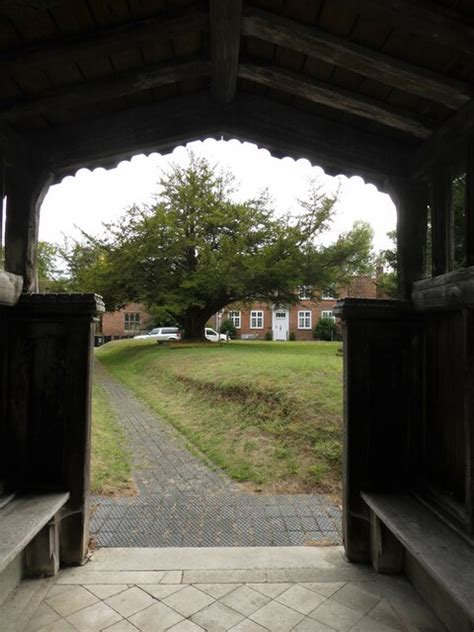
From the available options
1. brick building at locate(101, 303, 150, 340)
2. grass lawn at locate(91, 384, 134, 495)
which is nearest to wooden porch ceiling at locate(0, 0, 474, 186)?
grass lawn at locate(91, 384, 134, 495)

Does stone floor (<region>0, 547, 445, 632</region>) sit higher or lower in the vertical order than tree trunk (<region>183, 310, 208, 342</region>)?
lower

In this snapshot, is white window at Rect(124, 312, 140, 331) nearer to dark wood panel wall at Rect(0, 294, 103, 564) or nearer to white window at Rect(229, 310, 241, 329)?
white window at Rect(229, 310, 241, 329)

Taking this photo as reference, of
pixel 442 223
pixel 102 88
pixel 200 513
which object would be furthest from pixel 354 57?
pixel 200 513

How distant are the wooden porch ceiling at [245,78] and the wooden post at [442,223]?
0.15 metres

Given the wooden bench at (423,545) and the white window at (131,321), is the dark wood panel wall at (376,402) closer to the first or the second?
the wooden bench at (423,545)

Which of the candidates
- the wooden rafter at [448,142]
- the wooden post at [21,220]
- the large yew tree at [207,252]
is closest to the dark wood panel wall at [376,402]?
the wooden rafter at [448,142]

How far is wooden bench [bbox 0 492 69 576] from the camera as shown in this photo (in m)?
2.38

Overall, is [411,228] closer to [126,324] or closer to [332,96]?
[332,96]

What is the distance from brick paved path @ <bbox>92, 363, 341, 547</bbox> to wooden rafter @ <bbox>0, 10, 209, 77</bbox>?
143 inches

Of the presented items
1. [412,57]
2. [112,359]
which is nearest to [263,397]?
[412,57]

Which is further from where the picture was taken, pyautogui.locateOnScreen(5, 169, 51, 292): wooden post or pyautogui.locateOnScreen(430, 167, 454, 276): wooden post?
pyautogui.locateOnScreen(5, 169, 51, 292): wooden post

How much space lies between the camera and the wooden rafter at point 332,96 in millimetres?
2676

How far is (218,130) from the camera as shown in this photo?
10.9ft

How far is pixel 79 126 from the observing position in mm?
3051
